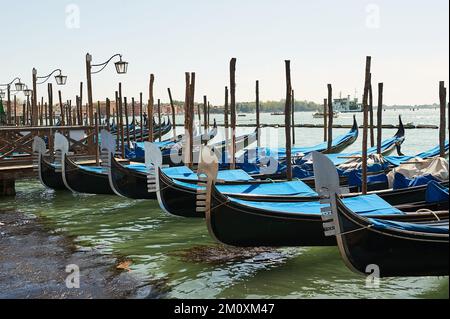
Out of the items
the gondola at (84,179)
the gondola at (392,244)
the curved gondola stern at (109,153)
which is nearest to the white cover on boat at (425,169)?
the gondola at (392,244)

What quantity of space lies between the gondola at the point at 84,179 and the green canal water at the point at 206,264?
0.99 metres

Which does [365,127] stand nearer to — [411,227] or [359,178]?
[359,178]

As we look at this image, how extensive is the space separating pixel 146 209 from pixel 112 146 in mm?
1055

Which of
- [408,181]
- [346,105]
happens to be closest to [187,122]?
[408,181]

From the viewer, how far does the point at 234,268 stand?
16.8 feet

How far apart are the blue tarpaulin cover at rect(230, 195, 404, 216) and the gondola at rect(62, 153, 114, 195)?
4303mm

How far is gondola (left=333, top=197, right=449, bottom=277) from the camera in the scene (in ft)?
13.1

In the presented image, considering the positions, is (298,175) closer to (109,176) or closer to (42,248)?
(109,176)

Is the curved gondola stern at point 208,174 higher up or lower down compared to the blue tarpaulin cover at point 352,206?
higher up

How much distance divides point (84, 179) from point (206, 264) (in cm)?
437

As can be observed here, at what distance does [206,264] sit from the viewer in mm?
5281

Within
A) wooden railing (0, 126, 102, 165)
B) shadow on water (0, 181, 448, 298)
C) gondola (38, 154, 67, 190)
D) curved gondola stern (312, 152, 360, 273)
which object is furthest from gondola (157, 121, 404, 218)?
wooden railing (0, 126, 102, 165)

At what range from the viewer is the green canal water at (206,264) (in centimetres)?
454

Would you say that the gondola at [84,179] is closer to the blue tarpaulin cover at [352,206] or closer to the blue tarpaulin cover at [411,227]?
the blue tarpaulin cover at [352,206]
